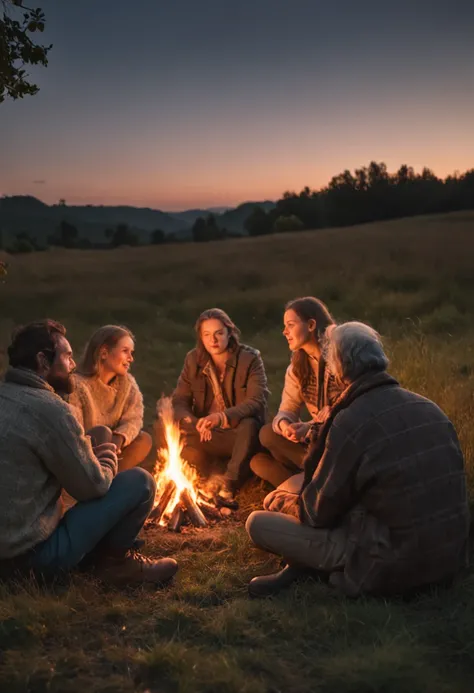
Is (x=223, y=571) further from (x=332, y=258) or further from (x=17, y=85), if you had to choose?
(x=332, y=258)

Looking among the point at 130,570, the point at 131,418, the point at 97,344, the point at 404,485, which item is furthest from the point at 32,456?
the point at 131,418

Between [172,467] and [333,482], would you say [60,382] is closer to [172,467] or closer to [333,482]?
[333,482]

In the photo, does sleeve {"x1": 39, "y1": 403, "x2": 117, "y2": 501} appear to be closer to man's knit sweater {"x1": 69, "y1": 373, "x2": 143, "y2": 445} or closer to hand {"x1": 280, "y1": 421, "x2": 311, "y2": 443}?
man's knit sweater {"x1": 69, "y1": 373, "x2": 143, "y2": 445}

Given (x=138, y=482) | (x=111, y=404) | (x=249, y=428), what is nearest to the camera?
(x=138, y=482)

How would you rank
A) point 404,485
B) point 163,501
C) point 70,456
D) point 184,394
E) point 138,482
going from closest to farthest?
point 404,485
point 70,456
point 138,482
point 163,501
point 184,394

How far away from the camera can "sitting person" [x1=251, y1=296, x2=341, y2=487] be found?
6.14 meters

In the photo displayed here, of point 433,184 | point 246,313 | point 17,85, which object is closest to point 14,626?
point 17,85

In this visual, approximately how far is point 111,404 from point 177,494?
1014 millimetres

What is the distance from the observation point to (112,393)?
6.55m

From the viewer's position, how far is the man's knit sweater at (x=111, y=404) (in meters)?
6.30

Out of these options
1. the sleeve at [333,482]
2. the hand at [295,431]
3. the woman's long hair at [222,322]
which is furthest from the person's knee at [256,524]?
the woman's long hair at [222,322]

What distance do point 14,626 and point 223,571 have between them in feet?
5.29

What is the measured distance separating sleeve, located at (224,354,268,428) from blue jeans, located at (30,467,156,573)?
2.30m

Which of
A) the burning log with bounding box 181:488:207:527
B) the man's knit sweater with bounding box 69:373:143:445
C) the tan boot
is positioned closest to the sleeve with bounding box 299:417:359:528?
the tan boot
